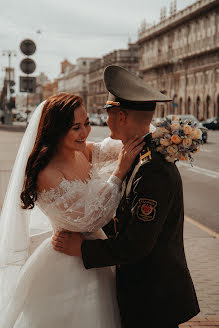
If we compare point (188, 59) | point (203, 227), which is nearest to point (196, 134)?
point (203, 227)

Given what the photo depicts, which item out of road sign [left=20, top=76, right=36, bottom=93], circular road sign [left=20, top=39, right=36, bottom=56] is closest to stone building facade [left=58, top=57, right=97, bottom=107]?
road sign [left=20, top=76, right=36, bottom=93]

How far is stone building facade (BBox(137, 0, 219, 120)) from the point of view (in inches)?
2594

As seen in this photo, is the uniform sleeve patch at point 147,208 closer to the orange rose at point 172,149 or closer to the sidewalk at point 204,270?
the orange rose at point 172,149

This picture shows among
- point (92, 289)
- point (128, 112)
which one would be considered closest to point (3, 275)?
point (92, 289)

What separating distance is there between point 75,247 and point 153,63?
86.3 meters

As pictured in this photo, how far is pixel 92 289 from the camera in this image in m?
2.70

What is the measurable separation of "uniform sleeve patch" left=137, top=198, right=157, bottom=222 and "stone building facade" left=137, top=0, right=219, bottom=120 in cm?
5873

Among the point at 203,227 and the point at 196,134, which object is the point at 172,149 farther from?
the point at 203,227

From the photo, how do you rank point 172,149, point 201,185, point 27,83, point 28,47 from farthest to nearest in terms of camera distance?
point 27,83 → point 28,47 → point 201,185 → point 172,149

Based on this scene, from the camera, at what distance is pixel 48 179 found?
106 inches

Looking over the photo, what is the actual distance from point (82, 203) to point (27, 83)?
1267 cm

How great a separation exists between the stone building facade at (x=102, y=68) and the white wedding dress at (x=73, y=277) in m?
95.0

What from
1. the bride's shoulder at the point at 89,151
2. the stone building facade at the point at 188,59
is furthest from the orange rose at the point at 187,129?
the stone building facade at the point at 188,59

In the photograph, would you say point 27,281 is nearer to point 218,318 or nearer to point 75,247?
point 75,247
